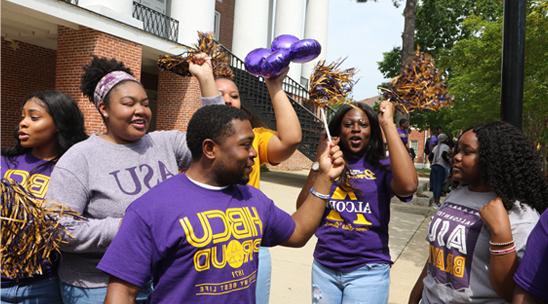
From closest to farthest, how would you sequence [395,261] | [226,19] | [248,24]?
[395,261], [248,24], [226,19]

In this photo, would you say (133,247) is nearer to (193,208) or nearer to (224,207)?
(193,208)

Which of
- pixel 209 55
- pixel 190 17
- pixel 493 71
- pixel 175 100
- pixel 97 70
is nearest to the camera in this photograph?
pixel 97 70

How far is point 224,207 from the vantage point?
5.20 feet

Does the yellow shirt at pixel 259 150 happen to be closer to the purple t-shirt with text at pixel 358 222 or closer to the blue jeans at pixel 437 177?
the purple t-shirt with text at pixel 358 222

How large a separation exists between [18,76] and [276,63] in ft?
37.2

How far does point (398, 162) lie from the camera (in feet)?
7.82

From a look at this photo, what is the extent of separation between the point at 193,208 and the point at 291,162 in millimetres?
17725

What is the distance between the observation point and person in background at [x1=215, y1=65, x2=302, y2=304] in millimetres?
2277

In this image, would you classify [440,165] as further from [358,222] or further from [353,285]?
[353,285]

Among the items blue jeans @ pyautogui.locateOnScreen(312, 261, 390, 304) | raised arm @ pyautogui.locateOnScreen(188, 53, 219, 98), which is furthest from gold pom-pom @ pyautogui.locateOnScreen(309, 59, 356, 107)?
blue jeans @ pyautogui.locateOnScreen(312, 261, 390, 304)

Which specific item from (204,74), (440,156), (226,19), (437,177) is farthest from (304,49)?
(226,19)

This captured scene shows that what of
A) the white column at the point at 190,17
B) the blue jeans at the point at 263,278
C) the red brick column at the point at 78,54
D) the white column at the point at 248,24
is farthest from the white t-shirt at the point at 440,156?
the blue jeans at the point at 263,278

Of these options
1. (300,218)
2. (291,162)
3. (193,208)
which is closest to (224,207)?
(193,208)

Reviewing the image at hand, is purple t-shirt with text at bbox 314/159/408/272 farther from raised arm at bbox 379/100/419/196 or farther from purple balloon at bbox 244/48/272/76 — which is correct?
purple balloon at bbox 244/48/272/76
